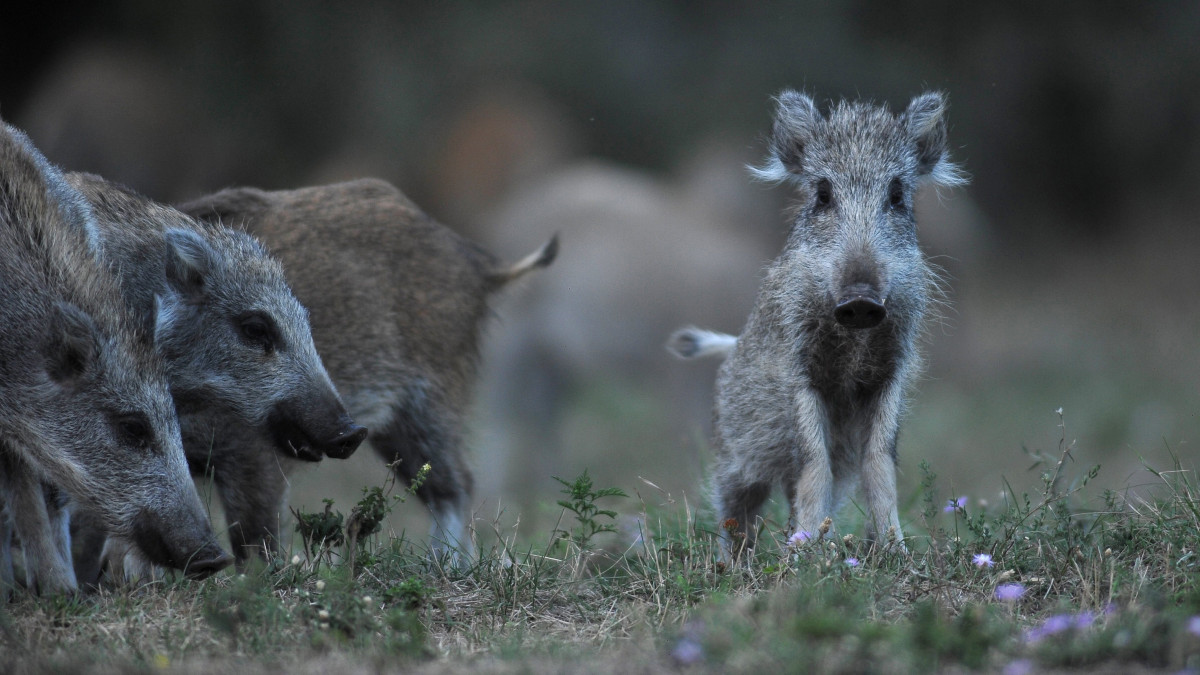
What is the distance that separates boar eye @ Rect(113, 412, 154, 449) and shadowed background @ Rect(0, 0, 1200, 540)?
231 cm

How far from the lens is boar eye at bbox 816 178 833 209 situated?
4477 millimetres

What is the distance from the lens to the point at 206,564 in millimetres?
3936

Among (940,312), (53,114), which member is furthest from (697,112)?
(940,312)

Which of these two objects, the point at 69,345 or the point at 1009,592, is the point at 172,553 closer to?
the point at 69,345

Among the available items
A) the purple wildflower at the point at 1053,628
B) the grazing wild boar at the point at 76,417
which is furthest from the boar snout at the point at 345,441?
the purple wildflower at the point at 1053,628

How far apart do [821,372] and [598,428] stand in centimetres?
768

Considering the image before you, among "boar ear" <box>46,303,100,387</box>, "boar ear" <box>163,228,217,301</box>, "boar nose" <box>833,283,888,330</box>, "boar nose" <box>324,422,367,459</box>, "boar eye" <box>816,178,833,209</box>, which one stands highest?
"boar eye" <box>816,178,833,209</box>

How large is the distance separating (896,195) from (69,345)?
9.28 ft

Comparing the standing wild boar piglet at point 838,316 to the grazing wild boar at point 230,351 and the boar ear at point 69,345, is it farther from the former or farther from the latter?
the boar ear at point 69,345

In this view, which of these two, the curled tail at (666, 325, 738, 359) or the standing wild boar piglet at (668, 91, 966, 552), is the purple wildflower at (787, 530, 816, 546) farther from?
the curled tail at (666, 325, 738, 359)

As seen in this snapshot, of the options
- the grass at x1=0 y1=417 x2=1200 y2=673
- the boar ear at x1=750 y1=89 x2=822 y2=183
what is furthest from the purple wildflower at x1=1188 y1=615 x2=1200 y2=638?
the boar ear at x1=750 y1=89 x2=822 y2=183

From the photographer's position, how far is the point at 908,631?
291 centimetres

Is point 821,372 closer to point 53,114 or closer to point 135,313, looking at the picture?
point 135,313

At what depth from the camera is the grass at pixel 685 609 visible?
113 inches
